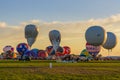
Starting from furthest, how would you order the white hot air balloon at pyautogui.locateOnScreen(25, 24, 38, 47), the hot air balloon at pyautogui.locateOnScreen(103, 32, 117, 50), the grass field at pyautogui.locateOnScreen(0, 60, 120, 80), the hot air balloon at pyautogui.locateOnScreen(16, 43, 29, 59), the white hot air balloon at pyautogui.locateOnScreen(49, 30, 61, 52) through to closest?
1. the hot air balloon at pyautogui.locateOnScreen(16, 43, 29, 59)
2. the white hot air balloon at pyautogui.locateOnScreen(49, 30, 61, 52)
3. the white hot air balloon at pyautogui.locateOnScreen(25, 24, 38, 47)
4. the hot air balloon at pyautogui.locateOnScreen(103, 32, 117, 50)
5. the grass field at pyautogui.locateOnScreen(0, 60, 120, 80)

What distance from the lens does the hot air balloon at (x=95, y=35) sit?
11900 centimetres

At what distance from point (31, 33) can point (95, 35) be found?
152 ft

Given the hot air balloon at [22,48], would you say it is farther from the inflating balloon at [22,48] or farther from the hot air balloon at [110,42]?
the hot air balloon at [110,42]

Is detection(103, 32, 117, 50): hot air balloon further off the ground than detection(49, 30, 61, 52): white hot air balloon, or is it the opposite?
detection(49, 30, 61, 52): white hot air balloon

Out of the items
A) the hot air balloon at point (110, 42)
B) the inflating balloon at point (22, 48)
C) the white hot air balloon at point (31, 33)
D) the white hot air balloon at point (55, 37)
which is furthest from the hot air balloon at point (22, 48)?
the hot air balloon at point (110, 42)

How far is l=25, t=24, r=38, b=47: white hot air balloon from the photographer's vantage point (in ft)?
518

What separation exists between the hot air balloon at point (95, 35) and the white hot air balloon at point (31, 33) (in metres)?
39.8

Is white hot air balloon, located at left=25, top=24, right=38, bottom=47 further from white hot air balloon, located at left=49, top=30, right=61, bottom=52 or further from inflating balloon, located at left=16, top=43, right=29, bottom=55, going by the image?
inflating balloon, located at left=16, top=43, right=29, bottom=55

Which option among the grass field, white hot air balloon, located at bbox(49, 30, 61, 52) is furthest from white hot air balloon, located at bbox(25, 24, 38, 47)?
the grass field

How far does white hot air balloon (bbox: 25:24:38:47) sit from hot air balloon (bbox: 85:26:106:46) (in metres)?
39.8

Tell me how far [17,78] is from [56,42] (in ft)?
429

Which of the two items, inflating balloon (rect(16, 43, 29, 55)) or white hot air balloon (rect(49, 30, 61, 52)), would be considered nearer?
white hot air balloon (rect(49, 30, 61, 52))

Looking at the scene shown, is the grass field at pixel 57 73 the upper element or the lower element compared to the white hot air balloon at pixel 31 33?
lower

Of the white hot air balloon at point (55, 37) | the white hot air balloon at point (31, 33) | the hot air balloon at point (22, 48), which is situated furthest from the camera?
the hot air balloon at point (22, 48)
